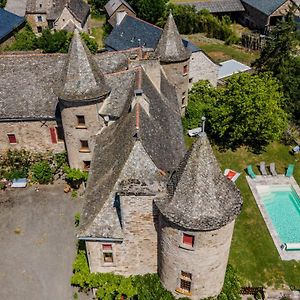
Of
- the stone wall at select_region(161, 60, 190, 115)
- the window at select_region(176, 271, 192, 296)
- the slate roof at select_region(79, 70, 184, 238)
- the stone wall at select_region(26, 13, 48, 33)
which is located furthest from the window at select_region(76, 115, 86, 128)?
the stone wall at select_region(26, 13, 48, 33)

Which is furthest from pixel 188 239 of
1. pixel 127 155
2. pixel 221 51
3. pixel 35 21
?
pixel 35 21

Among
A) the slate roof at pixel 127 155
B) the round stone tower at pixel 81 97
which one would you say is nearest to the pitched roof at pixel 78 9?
the slate roof at pixel 127 155

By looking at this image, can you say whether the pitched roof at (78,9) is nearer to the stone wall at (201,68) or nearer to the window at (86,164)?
the stone wall at (201,68)

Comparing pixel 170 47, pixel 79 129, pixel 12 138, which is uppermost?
pixel 170 47

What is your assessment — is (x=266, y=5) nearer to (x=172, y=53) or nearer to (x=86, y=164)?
(x=172, y=53)

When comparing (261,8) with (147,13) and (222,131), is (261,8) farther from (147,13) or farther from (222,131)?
(222,131)

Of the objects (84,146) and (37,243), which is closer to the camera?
(37,243)

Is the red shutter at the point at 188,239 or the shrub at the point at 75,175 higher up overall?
the red shutter at the point at 188,239

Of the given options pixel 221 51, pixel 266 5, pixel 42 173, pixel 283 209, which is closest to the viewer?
pixel 283 209
